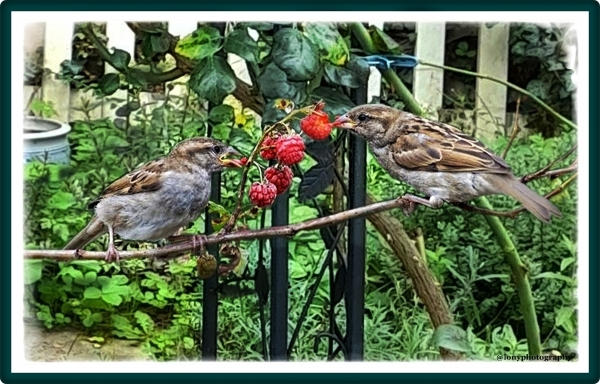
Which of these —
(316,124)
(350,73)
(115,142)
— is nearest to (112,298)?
(115,142)

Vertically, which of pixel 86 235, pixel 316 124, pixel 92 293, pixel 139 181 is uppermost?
pixel 316 124

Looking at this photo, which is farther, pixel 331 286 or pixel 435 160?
pixel 331 286

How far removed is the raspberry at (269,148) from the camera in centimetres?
284

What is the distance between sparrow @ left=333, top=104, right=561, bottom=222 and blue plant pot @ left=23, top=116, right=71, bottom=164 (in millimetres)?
521

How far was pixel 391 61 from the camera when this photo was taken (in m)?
2.87

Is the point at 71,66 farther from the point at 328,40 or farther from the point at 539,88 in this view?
the point at 539,88

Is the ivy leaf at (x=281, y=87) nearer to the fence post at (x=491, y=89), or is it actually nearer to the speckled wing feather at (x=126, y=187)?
the speckled wing feather at (x=126, y=187)

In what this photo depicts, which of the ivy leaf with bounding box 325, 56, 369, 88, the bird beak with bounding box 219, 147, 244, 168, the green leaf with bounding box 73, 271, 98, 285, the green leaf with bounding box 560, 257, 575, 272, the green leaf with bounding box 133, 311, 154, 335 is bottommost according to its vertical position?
the green leaf with bounding box 133, 311, 154, 335

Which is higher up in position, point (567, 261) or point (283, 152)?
point (283, 152)

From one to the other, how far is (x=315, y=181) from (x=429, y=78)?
29cm

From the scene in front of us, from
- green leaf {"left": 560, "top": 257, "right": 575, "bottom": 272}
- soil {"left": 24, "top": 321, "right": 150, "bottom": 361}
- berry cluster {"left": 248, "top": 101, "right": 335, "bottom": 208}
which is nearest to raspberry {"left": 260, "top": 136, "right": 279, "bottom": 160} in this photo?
berry cluster {"left": 248, "top": 101, "right": 335, "bottom": 208}

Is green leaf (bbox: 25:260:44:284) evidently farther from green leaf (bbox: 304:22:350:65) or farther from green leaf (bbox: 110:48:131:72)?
green leaf (bbox: 304:22:350:65)

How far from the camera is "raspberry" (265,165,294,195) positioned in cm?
284

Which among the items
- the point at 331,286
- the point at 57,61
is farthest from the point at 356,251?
the point at 57,61
